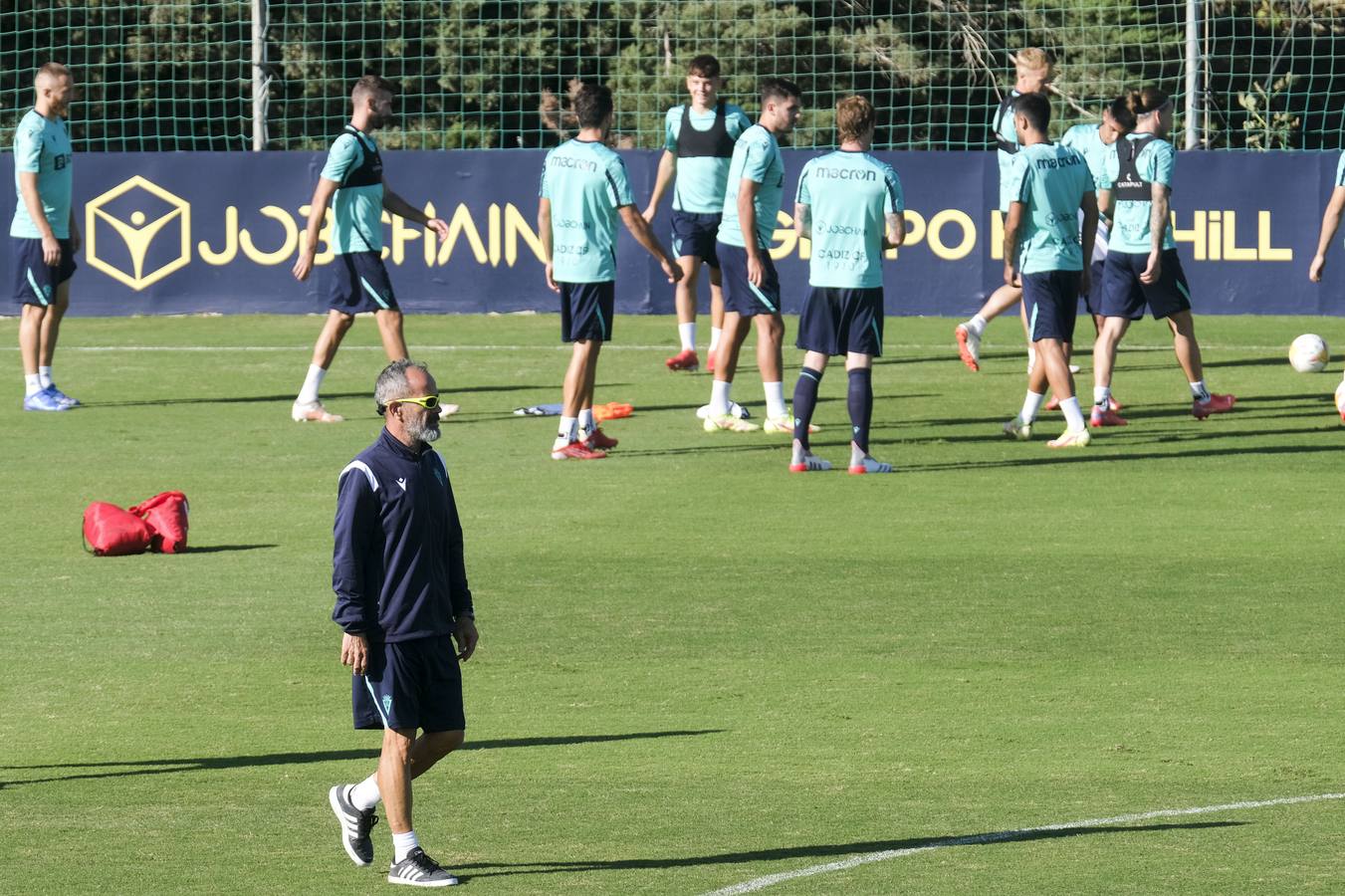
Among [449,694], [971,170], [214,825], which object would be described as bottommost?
[214,825]

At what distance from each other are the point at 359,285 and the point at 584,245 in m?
2.26

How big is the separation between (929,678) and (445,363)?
11.0 m

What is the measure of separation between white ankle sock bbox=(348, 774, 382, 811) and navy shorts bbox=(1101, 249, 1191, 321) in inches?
385

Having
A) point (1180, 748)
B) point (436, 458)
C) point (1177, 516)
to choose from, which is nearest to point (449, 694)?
point (436, 458)

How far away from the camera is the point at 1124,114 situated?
1490 cm

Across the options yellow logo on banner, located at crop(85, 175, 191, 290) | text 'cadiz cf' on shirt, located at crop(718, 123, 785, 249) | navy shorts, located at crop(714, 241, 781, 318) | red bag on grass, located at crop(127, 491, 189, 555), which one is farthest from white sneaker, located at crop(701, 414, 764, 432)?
yellow logo on banner, located at crop(85, 175, 191, 290)

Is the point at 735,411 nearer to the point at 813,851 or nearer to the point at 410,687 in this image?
the point at 813,851

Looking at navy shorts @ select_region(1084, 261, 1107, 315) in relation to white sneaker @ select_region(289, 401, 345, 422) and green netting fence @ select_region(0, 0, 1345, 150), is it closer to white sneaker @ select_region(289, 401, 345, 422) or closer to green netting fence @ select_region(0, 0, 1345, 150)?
white sneaker @ select_region(289, 401, 345, 422)

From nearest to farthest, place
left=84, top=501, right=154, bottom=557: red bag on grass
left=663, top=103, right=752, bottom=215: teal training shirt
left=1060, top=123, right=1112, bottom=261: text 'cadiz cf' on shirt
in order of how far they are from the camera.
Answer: left=84, top=501, right=154, bottom=557: red bag on grass → left=1060, top=123, right=1112, bottom=261: text 'cadiz cf' on shirt → left=663, top=103, right=752, bottom=215: teal training shirt

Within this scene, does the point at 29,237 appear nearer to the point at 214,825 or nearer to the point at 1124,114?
the point at 1124,114

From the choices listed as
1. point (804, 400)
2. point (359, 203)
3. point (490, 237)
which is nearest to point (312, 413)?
point (359, 203)

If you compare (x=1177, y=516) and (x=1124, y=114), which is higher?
(x=1124, y=114)

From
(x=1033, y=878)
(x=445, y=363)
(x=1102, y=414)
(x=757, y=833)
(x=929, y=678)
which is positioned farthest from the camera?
(x=445, y=363)

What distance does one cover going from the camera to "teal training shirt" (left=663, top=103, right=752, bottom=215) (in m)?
17.2
